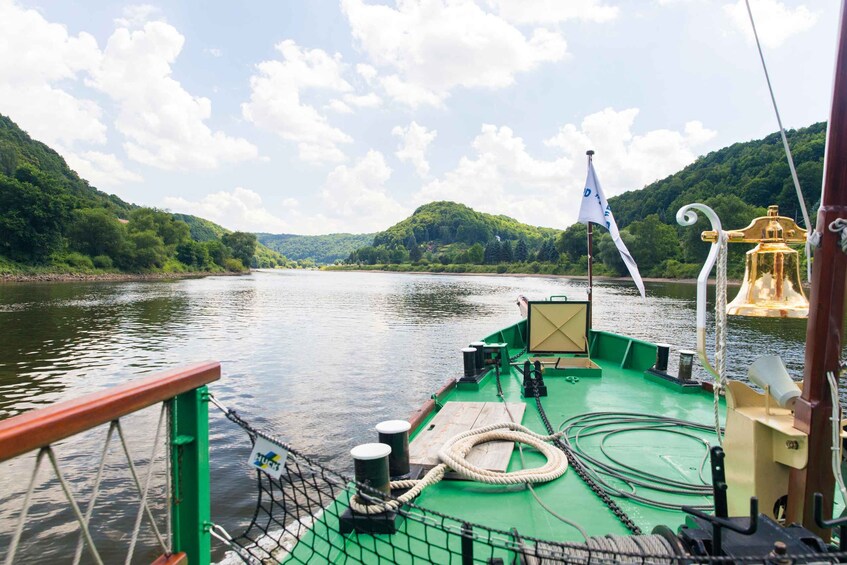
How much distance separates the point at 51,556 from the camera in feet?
19.6

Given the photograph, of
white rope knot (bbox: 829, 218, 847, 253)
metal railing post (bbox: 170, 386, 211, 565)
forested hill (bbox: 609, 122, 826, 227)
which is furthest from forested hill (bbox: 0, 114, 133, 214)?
forested hill (bbox: 609, 122, 826, 227)

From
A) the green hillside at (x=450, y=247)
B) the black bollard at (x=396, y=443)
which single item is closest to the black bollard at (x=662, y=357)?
the black bollard at (x=396, y=443)

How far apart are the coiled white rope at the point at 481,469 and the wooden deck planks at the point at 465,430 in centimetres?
10

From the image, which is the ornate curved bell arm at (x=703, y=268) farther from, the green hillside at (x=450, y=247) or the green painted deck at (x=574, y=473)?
the green hillside at (x=450, y=247)

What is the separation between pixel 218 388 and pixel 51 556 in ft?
23.2

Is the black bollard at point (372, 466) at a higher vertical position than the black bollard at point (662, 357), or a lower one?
higher

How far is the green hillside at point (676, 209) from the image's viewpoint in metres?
72.4

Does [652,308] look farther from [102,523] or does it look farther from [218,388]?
[102,523]

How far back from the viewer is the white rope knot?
2209 millimetres

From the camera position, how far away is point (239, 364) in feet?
52.3

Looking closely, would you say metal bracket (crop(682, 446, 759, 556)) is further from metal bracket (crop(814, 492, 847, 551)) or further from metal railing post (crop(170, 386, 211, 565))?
metal railing post (crop(170, 386, 211, 565))

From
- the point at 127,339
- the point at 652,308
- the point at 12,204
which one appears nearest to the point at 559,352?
the point at 127,339

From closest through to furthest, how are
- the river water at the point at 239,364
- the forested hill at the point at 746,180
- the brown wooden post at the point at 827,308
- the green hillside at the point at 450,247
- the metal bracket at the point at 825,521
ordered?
the metal bracket at the point at 825,521 < the brown wooden post at the point at 827,308 < the river water at the point at 239,364 < the forested hill at the point at 746,180 < the green hillside at the point at 450,247

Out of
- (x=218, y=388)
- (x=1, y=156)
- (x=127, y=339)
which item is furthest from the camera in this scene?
(x=1, y=156)
